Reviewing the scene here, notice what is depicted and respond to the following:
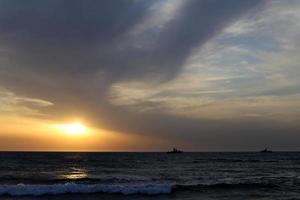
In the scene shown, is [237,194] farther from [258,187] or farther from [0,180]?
[0,180]

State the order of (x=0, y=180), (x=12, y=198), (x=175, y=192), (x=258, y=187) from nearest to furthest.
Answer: (x=12, y=198), (x=175, y=192), (x=258, y=187), (x=0, y=180)

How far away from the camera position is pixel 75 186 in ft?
104

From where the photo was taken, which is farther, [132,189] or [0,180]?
[0,180]

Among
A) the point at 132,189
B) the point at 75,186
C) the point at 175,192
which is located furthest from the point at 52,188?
the point at 175,192

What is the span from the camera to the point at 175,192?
3144 centimetres

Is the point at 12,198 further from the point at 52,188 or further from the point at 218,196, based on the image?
the point at 218,196

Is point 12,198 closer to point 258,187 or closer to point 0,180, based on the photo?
point 0,180

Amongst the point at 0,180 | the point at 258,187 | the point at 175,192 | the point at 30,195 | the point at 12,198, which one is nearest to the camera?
the point at 12,198

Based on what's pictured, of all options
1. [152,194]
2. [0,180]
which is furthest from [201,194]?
[0,180]

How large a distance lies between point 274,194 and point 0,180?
2562cm

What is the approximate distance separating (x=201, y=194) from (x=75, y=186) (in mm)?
9386

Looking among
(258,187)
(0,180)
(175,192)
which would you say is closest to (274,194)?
(258,187)

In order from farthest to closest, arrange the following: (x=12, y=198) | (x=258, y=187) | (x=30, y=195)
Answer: (x=258, y=187)
(x=30, y=195)
(x=12, y=198)

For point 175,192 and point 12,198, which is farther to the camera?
point 175,192
